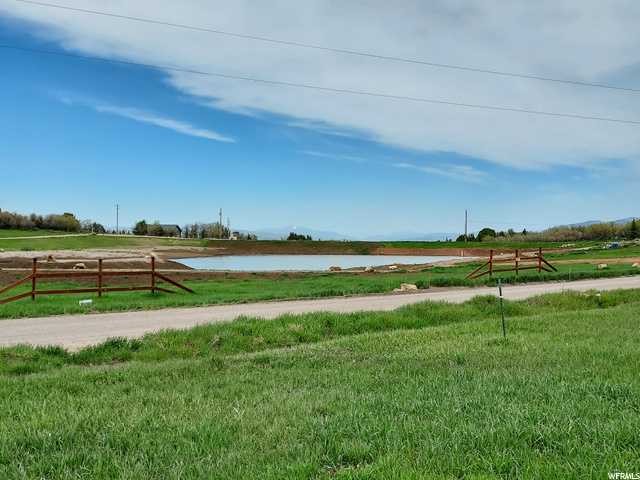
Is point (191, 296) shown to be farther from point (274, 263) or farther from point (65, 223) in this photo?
point (65, 223)

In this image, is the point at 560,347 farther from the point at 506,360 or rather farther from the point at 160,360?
the point at 160,360

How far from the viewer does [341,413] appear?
4.58 m

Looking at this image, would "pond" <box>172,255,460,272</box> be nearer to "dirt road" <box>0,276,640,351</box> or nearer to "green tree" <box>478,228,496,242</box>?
"dirt road" <box>0,276,640,351</box>

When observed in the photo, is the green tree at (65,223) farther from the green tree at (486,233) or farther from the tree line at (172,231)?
the green tree at (486,233)

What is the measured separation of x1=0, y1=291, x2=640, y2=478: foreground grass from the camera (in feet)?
11.8

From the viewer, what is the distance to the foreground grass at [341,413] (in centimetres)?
360

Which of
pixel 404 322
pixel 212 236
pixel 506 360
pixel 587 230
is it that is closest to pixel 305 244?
pixel 212 236

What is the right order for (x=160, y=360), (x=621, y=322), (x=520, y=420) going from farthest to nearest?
(x=621, y=322)
(x=160, y=360)
(x=520, y=420)

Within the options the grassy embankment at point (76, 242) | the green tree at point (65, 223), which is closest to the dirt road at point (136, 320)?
the grassy embankment at point (76, 242)

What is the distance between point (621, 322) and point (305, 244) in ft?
240

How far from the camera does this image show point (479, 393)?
17.0 ft

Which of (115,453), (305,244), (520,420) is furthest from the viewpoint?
(305,244)

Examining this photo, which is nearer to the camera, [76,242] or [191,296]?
[191,296]

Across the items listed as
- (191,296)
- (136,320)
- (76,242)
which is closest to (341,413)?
(136,320)
